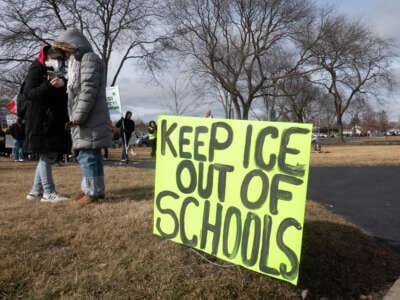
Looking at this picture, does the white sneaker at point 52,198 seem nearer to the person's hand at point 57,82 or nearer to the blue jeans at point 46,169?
the blue jeans at point 46,169

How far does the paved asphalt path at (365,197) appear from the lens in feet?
14.2

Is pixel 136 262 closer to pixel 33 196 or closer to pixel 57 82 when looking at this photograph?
pixel 57 82

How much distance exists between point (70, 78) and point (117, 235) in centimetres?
179

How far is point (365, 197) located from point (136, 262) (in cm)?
461

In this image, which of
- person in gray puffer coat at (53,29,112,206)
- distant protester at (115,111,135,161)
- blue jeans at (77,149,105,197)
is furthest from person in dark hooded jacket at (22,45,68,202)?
distant protester at (115,111,135,161)

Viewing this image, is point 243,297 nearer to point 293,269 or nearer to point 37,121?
point 293,269

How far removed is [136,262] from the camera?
2.62m

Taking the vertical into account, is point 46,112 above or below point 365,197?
above

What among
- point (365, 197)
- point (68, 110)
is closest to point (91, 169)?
point (68, 110)

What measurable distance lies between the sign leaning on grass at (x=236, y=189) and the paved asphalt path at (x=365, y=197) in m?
2.01

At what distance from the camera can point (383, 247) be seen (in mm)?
3643

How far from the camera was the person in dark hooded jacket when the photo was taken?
397 centimetres

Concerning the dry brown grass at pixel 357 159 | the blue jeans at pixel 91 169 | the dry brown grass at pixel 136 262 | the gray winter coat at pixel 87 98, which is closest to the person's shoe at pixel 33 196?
the dry brown grass at pixel 136 262

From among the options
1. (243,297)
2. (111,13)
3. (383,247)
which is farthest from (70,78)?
(111,13)
